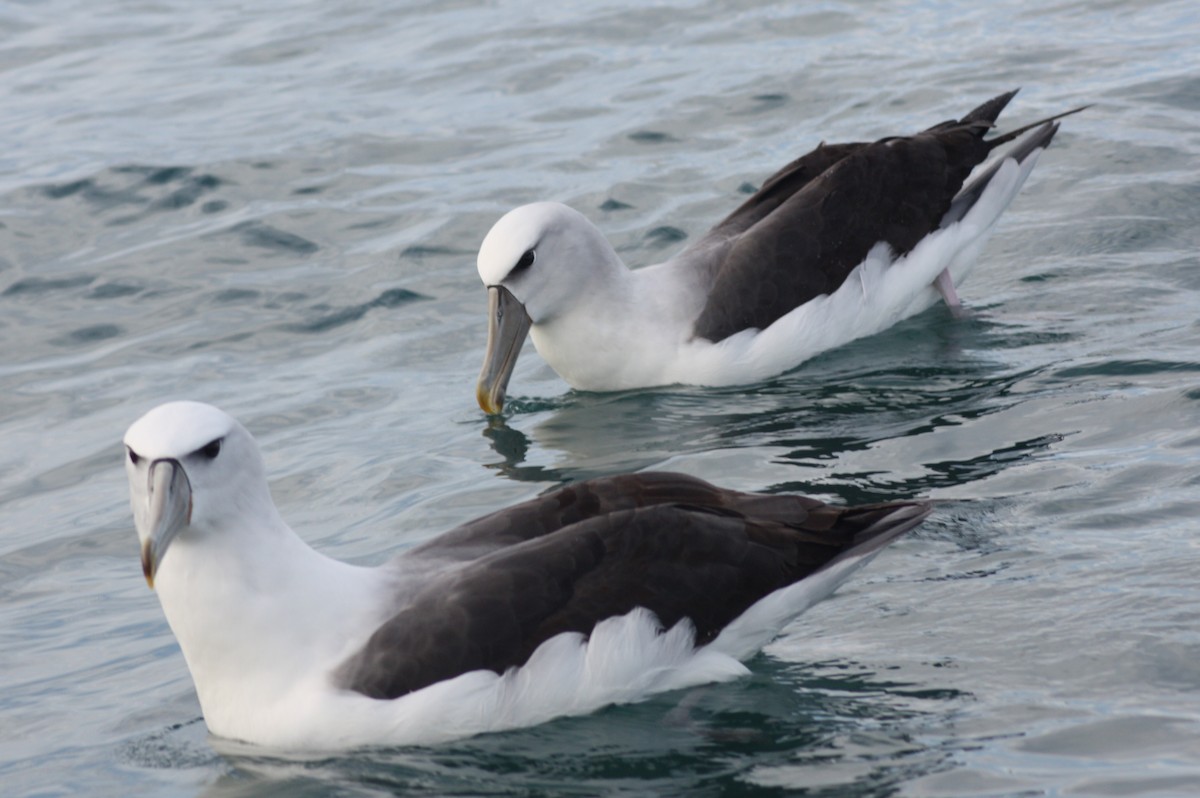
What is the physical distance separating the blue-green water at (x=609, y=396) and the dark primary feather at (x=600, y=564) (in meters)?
0.37

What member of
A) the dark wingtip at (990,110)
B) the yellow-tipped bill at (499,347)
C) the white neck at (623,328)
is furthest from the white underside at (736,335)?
the dark wingtip at (990,110)

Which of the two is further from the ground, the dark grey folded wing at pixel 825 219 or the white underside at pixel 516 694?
the dark grey folded wing at pixel 825 219

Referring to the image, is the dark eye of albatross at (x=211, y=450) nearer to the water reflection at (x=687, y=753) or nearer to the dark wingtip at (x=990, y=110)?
the water reflection at (x=687, y=753)

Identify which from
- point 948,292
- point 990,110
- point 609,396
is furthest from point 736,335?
point 990,110

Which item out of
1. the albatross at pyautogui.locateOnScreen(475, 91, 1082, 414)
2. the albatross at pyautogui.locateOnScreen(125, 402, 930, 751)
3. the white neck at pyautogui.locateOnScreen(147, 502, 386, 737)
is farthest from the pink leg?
the white neck at pyautogui.locateOnScreen(147, 502, 386, 737)

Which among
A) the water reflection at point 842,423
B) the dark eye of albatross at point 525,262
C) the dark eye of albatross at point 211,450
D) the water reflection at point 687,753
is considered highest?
the dark eye of albatross at point 211,450

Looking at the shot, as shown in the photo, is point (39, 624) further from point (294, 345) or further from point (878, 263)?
point (878, 263)

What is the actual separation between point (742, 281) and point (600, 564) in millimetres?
4280

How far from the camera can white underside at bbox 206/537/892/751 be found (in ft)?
21.2

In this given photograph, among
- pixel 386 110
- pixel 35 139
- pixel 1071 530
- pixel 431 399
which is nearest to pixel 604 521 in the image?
pixel 1071 530

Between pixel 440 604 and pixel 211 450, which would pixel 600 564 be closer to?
pixel 440 604

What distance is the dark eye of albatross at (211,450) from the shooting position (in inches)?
252

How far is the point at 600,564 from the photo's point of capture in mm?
6707

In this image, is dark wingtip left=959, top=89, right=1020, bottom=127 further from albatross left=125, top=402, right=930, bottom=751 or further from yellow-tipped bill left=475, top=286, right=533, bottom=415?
albatross left=125, top=402, right=930, bottom=751
